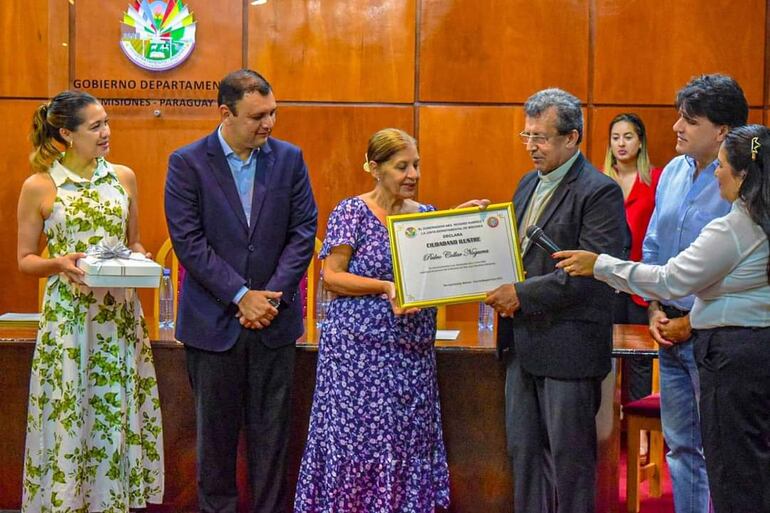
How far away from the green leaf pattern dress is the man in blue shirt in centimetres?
202

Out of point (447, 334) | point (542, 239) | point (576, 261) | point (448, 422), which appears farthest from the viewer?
point (447, 334)

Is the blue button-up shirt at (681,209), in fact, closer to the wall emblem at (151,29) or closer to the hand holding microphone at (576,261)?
the hand holding microphone at (576,261)

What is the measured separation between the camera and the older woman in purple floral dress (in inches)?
151

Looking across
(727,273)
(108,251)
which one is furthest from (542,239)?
(108,251)

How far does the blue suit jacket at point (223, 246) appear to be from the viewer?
3.79m

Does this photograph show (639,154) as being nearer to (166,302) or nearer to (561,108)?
(561,108)

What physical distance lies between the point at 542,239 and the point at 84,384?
1844 millimetres

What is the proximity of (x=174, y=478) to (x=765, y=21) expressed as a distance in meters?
4.54

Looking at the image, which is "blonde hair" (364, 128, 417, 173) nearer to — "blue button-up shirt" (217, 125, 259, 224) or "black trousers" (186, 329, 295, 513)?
"blue button-up shirt" (217, 125, 259, 224)

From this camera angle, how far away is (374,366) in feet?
12.6

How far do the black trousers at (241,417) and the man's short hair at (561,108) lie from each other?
128 cm

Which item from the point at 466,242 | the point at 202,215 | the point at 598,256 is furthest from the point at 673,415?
the point at 202,215

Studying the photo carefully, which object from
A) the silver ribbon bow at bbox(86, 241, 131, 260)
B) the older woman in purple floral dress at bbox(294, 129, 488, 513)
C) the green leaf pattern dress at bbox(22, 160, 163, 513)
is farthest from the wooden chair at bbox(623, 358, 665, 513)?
the silver ribbon bow at bbox(86, 241, 131, 260)

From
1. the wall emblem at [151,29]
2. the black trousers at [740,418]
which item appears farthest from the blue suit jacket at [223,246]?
the wall emblem at [151,29]
